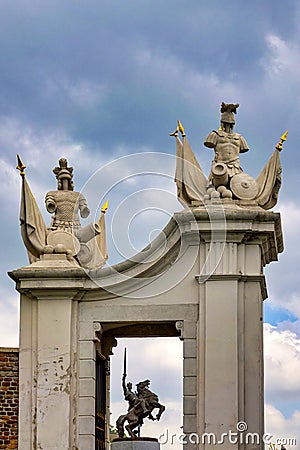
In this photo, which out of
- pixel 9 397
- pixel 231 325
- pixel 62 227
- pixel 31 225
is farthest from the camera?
pixel 62 227

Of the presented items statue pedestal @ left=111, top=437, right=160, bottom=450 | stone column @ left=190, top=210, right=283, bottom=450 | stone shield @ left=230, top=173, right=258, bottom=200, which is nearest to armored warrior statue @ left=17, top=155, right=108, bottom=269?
stone column @ left=190, top=210, right=283, bottom=450

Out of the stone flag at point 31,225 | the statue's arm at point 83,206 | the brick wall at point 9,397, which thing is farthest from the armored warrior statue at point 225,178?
the brick wall at point 9,397

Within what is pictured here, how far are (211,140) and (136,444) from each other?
17.5 ft

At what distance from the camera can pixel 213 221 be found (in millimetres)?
20766

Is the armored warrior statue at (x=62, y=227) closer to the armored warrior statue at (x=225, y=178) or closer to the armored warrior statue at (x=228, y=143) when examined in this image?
the armored warrior statue at (x=225, y=178)

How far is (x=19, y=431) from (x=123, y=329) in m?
2.99

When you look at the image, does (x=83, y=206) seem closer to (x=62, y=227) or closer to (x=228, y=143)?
(x=62, y=227)

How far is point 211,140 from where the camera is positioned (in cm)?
2161

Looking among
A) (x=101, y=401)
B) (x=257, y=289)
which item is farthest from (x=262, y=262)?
(x=101, y=401)

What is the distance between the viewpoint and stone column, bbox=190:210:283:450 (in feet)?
66.5

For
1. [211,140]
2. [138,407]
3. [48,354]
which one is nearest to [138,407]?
[138,407]

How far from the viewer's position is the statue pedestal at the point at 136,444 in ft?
69.1

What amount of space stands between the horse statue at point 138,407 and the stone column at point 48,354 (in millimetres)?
1060

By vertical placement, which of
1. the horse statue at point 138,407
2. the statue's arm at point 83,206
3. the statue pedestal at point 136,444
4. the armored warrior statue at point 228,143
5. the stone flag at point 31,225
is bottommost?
the statue pedestal at point 136,444
